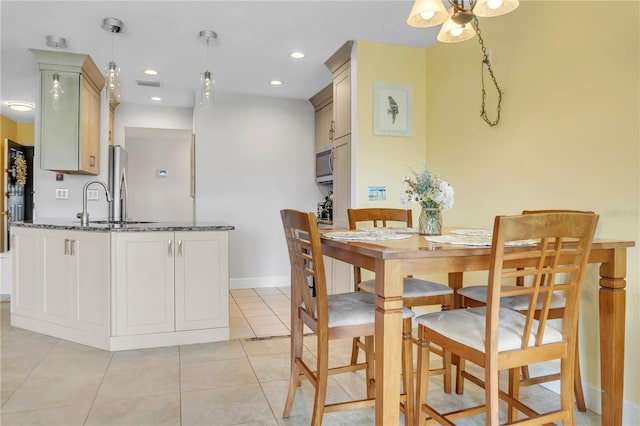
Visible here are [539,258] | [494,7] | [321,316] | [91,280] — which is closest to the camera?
[539,258]

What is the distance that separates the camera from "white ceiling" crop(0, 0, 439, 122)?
2793 mm

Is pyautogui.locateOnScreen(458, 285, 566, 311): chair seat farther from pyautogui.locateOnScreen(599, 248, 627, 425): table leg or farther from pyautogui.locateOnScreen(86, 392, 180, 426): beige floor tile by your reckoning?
pyautogui.locateOnScreen(86, 392, 180, 426): beige floor tile

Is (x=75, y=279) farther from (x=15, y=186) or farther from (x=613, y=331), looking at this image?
(x=15, y=186)

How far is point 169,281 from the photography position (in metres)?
2.94

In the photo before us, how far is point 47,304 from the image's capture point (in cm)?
319

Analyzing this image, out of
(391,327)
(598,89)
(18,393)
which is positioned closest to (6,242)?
(18,393)

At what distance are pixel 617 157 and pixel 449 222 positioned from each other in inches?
55.9

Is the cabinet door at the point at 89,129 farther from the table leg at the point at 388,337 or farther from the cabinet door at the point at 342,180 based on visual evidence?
the table leg at the point at 388,337

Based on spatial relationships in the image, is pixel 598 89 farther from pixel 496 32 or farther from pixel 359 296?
pixel 359 296

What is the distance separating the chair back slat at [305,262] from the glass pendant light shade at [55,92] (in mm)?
2395

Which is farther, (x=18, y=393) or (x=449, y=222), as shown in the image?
(x=449, y=222)

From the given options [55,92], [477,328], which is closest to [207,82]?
[55,92]

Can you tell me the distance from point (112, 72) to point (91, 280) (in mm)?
1471

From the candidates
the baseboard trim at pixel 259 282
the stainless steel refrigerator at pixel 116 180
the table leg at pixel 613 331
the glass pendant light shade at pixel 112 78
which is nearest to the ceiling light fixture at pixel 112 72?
the glass pendant light shade at pixel 112 78
